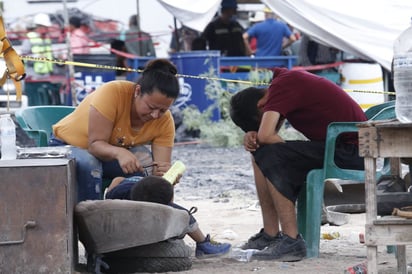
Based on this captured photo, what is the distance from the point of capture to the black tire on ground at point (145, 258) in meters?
5.46

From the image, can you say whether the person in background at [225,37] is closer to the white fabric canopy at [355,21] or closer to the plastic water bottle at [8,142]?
the white fabric canopy at [355,21]

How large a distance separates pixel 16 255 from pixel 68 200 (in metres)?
0.36

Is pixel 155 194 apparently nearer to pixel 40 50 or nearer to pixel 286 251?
pixel 286 251

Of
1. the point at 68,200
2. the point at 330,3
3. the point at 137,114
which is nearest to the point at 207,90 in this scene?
the point at 330,3

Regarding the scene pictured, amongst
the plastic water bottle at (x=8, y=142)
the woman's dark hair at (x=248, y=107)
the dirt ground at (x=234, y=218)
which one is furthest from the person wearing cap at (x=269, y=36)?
the plastic water bottle at (x=8, y=142)

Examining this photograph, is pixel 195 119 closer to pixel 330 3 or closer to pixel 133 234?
pixel 330 3

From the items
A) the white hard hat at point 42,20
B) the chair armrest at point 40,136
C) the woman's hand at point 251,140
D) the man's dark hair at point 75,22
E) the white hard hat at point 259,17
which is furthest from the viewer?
the white hard hat at point 259,17

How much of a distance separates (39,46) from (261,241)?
11.1 meters

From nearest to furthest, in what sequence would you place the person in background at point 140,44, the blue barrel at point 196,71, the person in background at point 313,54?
the blue barrel at point 196,71, the person in background at point 313,54, the person in background at point 140,44

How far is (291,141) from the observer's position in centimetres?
610

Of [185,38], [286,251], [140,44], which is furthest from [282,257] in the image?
[185,38]

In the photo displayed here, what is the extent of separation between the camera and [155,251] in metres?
5.46

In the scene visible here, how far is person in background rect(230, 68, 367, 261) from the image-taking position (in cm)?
600

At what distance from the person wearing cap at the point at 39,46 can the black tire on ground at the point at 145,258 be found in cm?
1048
